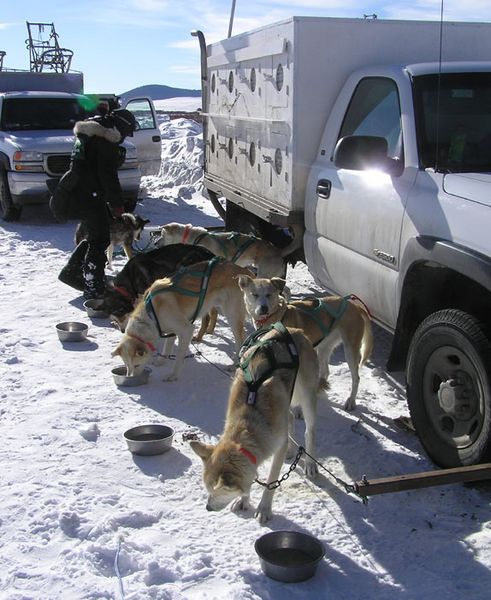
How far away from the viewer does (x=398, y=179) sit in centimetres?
438

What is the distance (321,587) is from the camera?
3029mm

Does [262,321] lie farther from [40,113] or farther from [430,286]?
[40,113]

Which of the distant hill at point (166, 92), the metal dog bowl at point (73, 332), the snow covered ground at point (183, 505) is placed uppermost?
the distant hill at point (166, 92)

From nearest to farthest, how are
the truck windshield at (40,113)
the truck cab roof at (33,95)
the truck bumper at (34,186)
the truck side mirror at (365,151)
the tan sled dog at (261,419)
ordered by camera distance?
the tan sled dog at (261,419) < the truck side mirror at (365,151) < the truck bumper at (34,186) < the truck windshield at (40,113) < the truck cab roof at (33,95)

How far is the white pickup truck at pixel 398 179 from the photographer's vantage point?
3689 millimetres

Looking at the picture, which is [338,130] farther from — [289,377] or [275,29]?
[289,377]

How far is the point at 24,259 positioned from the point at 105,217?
2893 millimetres

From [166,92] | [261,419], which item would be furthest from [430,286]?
[166,92]

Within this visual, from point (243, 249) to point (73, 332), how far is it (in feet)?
6.46

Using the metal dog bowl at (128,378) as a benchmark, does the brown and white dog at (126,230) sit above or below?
above

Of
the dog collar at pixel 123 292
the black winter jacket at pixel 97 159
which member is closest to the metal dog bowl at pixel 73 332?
the dog collar at pixel 123 292

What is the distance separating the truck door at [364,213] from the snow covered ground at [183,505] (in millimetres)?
893

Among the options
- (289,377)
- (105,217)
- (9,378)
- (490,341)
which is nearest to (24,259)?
(105,217)

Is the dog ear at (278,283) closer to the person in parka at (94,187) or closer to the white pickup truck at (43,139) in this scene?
the person in parka at (94,187)
